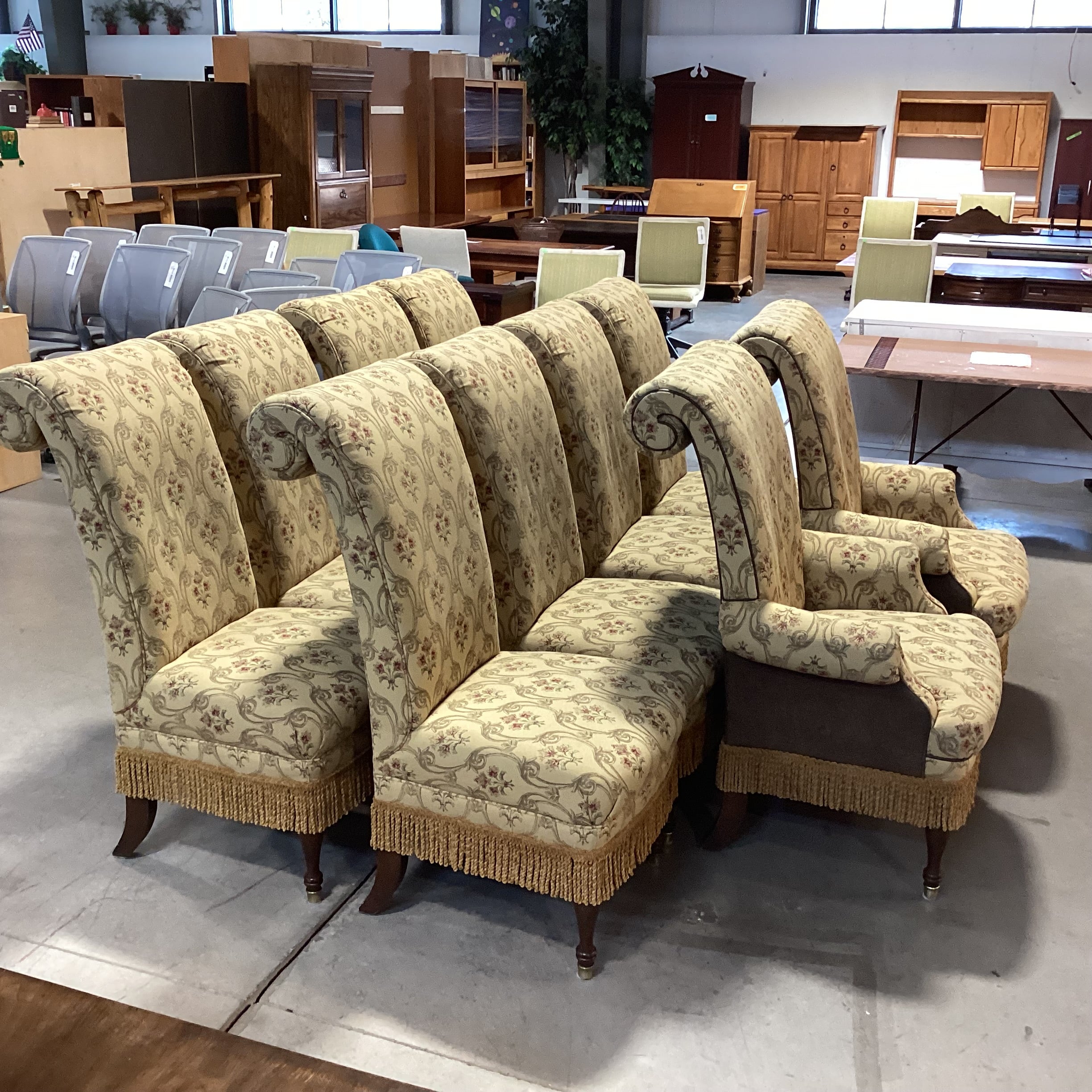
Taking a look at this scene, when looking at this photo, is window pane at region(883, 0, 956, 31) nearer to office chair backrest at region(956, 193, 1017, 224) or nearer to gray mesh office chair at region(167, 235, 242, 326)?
office chair backrest at region(956, 193, 1017, 224)

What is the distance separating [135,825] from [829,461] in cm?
179

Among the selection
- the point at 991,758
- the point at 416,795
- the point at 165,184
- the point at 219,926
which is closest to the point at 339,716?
the point at 416,795

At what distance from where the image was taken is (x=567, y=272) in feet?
19.7

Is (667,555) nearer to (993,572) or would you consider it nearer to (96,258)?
(993,572)

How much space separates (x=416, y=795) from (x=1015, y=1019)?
107 centimetres

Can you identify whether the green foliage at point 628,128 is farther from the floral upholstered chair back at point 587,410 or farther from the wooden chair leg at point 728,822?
the wooden chair leg at point 728,822

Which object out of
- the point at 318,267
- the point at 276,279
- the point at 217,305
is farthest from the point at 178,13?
the point at 217,305

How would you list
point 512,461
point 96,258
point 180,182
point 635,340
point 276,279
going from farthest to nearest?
point 180,182
point 96,258
point 276,279
point 635,340
point 512,461

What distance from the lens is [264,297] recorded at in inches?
159

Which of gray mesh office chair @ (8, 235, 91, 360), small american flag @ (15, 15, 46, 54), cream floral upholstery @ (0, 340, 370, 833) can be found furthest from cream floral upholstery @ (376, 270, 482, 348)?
small american flag @ (15, 15, 46, 54)

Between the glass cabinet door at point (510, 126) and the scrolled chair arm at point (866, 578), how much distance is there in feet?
32.1

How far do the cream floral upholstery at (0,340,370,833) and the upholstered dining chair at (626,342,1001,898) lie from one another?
735mm

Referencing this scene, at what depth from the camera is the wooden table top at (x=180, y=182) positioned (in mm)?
7973

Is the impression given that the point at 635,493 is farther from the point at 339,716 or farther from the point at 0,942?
the point at 0,942
